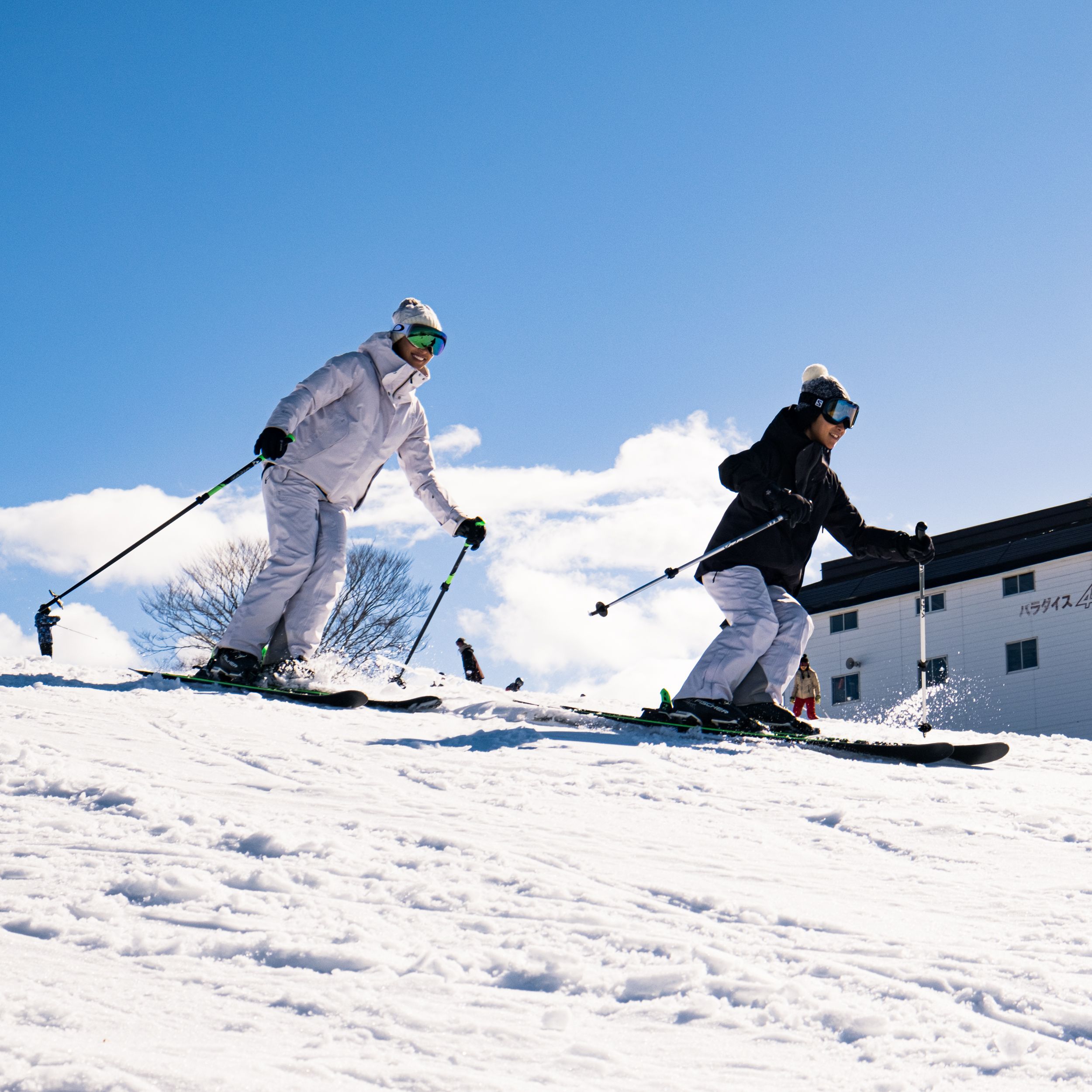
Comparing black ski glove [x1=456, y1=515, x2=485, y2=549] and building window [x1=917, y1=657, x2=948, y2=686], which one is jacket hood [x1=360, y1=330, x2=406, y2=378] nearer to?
black ski glove [x1=456, y1=515, x2=485, y2=549]

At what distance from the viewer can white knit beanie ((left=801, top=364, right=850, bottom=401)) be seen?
20.6 ft

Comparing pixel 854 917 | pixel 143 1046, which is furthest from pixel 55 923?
pixel 854 917

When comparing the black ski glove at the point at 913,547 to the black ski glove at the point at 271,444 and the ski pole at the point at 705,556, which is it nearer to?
the ski pole at the point at 705,556

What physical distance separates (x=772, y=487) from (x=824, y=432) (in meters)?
0.71

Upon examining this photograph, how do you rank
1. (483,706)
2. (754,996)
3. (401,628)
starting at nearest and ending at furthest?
(754,996) < (483,706) < (401,628)

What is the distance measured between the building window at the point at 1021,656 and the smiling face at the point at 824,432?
18.4 m

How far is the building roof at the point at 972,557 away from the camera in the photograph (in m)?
22.3

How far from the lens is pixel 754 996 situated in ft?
6.34

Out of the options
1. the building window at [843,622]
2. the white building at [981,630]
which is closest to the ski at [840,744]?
the white building at [981,630]

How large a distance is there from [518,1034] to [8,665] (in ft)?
16.1

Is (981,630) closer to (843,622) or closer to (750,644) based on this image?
(843,622)

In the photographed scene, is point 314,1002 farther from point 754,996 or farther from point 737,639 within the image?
point 737,639

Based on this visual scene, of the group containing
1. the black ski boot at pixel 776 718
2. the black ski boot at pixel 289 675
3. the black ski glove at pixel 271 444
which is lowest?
the black ski boot at pixel 776 718

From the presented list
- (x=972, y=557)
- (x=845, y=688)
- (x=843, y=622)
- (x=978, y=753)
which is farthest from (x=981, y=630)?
(x=978, y=753)
